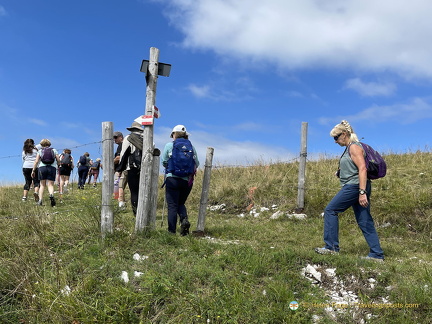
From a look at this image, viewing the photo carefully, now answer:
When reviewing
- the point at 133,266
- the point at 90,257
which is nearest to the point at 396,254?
the point at 133,266

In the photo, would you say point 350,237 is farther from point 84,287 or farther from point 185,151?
point 84,287

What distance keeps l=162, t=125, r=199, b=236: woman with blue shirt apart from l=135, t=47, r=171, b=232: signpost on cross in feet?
1.15

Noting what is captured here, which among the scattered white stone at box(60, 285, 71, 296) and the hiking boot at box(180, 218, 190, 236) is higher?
the hiking boot at box(180, 218, 190, 236)

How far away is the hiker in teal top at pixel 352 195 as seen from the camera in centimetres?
502

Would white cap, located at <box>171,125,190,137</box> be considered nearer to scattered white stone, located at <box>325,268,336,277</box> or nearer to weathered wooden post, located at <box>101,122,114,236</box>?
weathered wooden post, located at <box>101,122,114,236</box>

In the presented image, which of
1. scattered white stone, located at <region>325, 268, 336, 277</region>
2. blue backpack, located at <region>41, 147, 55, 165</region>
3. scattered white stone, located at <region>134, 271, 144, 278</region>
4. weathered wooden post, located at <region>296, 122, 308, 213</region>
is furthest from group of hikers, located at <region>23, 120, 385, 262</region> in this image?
weathered wooden post, located at <region>296, 122, 308, 213</region>

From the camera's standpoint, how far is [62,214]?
6180 millimetres

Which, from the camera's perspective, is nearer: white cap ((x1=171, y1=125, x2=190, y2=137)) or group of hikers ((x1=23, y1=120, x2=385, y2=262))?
group of hikers ((x1=23, y1=120, x2=385, y2=262))

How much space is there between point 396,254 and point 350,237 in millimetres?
1242

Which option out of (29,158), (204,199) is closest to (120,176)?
(204,199)

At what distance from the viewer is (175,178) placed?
19.9 feet

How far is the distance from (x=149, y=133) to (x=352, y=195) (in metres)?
3.31

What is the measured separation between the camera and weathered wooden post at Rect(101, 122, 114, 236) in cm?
526

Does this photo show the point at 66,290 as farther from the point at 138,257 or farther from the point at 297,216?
the point at 297,216
